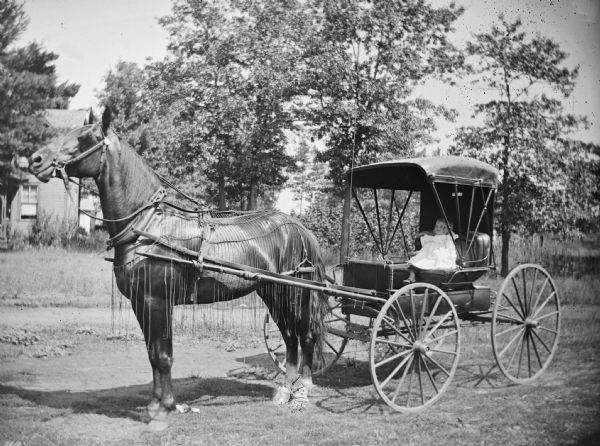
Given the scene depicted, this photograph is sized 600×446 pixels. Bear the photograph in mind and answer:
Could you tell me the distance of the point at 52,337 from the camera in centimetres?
841

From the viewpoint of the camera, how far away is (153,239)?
17.2 feet

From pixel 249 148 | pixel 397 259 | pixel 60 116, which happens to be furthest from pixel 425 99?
pixel 60 116

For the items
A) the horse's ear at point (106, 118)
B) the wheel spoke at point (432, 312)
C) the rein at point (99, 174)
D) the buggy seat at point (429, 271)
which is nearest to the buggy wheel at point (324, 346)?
the buggy seat at point (429, 271)

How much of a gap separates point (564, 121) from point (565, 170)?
1.31 m

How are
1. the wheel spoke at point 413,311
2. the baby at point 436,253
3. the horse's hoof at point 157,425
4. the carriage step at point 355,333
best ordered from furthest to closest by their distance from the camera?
the baby at point 436,253, the carriage step at point 355,333, the wheel spoke at point 413,311, the horse's hoof at point 157,425

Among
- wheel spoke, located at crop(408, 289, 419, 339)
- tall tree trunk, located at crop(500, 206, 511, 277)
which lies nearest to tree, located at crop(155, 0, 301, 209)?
tall tree trunk, located at crop(500, 206, 511, 277)

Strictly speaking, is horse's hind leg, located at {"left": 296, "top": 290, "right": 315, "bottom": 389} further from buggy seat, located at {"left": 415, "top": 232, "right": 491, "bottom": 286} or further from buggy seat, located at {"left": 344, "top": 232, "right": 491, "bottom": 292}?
buggy seat, located at {"left": 415, "top": 232, "right": 491, "bottom": 286}

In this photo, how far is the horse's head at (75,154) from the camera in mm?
4906

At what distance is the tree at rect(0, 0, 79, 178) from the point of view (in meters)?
5.59

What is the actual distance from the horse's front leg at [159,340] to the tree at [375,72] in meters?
9.15

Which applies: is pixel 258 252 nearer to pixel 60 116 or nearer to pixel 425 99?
pixel 60 116

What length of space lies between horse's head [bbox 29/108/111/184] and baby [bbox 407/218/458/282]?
3628 millimetres

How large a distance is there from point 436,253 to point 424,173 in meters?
0.97

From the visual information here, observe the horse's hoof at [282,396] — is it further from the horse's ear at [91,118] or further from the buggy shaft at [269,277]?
the horse's ear at [91,118]
